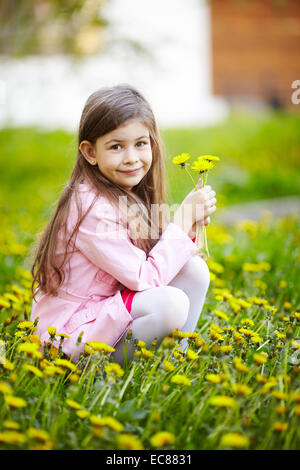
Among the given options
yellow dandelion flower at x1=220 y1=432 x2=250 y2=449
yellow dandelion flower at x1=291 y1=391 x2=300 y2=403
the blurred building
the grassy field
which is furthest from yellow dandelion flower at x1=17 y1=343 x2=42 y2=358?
the blurred building

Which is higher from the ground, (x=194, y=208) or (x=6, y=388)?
(x=194, y=208)

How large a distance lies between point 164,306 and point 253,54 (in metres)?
8.36

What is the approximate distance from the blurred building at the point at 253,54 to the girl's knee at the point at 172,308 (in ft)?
25.8

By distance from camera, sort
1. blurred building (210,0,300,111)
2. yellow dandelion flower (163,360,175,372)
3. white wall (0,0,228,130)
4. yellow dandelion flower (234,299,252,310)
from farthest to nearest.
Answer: blurred building (210,0,300,111) < white wall (0,0,228,130) < yellow dandelion flower (234,299,252,310) < yellow dandelion flower (163,360,175,372)

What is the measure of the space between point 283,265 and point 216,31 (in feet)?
24.2

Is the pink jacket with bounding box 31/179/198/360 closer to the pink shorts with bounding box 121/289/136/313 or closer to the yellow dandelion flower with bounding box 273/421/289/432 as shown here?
the pink shorts with bounding box 121/289/136/313

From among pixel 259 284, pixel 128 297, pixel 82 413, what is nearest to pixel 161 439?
pixel 82 413

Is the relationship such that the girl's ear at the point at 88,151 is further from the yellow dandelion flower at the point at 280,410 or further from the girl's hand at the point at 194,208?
the yellow dandelion flower at the point at 280,410

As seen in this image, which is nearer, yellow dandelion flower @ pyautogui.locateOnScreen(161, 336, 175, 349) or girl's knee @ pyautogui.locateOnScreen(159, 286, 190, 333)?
yellow dandelion flower @ pyautogui.locateOnScreen(161, 336, 175, 349)

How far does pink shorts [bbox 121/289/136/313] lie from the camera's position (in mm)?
1638

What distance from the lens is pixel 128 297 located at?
5.43 ft

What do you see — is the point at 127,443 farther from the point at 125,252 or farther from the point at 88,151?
the point at 88,151

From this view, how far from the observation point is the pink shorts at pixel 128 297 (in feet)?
5.37
